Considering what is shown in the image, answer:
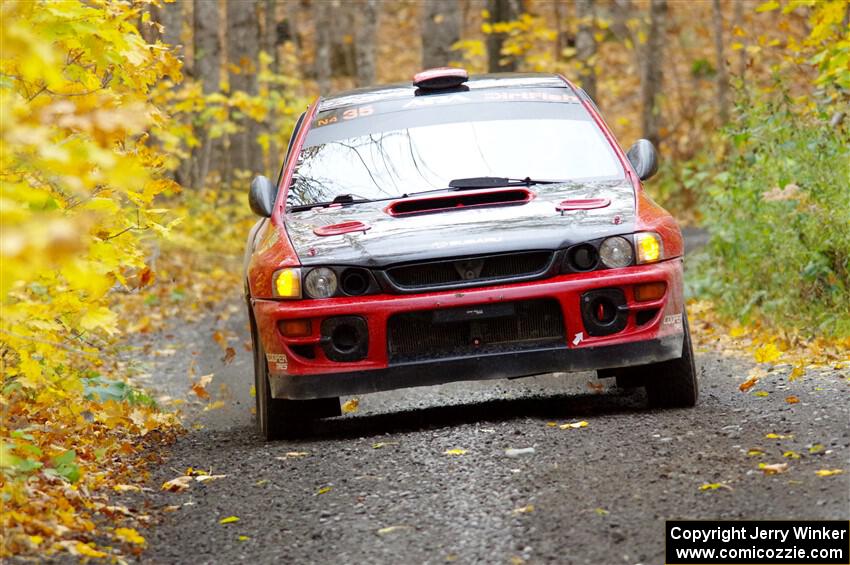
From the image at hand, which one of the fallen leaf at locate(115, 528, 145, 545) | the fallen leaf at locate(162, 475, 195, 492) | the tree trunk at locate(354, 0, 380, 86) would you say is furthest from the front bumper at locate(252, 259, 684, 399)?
the tree trunk at locate(354, 0, 380, 86)

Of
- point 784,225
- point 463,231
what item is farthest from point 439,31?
point 463,231

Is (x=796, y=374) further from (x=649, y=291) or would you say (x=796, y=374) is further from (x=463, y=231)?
(x=463, y=231)

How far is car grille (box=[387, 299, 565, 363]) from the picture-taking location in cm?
656

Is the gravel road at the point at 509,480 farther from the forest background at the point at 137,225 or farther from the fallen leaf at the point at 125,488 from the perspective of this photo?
the forest background at the point at 137,225

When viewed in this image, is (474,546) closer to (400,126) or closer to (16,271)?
(16,271)

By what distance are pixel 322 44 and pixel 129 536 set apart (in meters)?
29.2

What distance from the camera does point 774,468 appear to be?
5215 millimetres

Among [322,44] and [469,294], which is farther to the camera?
[322,44]

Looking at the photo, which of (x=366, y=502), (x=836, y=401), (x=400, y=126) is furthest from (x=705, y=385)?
(x=366, y=502)

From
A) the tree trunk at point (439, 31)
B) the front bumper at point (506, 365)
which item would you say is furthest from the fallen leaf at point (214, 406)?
the tree trunk at point (439, 31)

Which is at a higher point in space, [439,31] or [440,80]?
[439,31]

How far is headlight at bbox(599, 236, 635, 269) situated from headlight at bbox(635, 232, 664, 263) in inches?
1.6

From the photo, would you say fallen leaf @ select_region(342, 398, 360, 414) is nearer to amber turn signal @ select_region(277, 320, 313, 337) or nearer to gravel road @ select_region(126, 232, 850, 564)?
gravel road @ select_region(126, 232, 850, 564)

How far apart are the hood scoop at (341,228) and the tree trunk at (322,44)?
24811 mm
